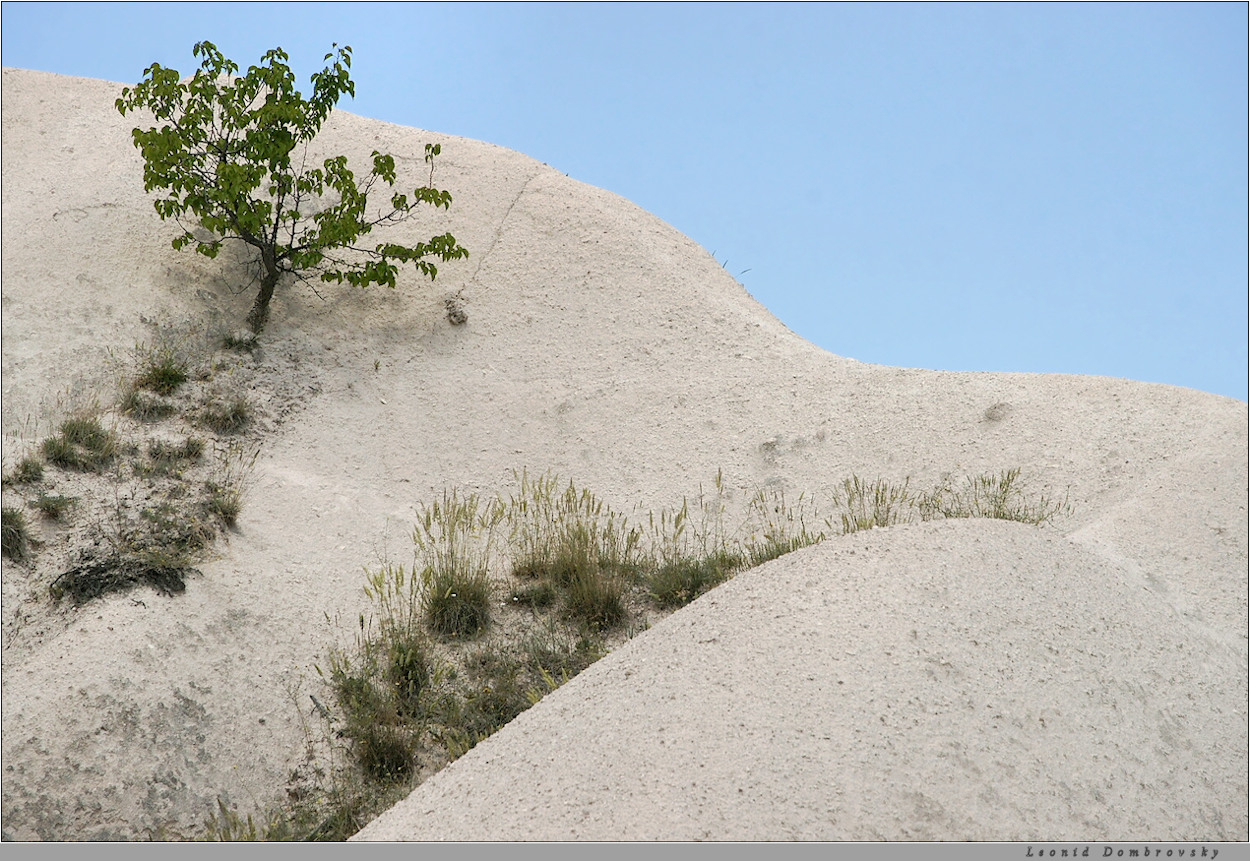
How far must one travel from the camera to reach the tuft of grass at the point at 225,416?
9078 millimetres

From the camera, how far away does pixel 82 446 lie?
27.0 feet

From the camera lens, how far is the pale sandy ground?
489 cm

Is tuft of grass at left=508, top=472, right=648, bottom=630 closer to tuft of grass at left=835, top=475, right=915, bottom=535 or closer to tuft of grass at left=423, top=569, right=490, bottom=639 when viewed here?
tuft of grass at left=423, top=569, right=490, bottom=639

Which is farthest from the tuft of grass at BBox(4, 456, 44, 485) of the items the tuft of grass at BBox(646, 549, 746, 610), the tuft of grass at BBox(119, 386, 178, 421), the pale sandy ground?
the tuft of grass at BBox(646, 549, 746, 610)

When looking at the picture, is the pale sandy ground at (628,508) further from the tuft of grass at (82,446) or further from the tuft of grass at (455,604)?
the tuft of grass at (455,604)

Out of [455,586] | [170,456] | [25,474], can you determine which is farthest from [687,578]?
[25,474]

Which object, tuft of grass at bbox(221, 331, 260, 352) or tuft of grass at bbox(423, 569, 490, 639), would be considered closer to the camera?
tuft of grass at bbox(423, 569, 490, 639)

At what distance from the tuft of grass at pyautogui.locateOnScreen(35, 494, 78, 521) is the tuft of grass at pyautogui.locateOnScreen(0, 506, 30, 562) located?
16 cm

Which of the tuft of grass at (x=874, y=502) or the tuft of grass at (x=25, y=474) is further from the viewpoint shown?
the tuft of grass at (x=874, y=502)

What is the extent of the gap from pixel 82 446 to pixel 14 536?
117cm

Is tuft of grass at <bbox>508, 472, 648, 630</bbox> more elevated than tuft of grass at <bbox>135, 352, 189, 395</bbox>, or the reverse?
tuft of grass at <bbox>135, 352, 189, 395</bbox>

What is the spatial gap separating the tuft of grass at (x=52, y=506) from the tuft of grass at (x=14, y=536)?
0.16 metres

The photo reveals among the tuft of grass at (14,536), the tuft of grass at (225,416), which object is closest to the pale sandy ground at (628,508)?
the tuft of grass at (14,536)
